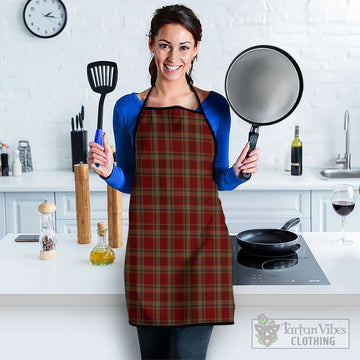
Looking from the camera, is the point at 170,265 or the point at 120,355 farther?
the point at 120,355

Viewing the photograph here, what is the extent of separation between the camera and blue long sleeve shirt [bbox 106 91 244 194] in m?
1.69

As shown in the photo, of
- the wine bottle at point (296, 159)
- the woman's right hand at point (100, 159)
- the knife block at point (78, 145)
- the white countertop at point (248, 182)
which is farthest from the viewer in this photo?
the knife block at point (78, 145)

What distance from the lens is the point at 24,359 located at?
67.9 inches

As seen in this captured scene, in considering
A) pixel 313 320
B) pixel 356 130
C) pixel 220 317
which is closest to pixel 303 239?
pixel 313 320

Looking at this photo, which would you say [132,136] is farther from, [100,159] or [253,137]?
[253,137]

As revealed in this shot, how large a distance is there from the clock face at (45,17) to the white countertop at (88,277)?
2.23 meters

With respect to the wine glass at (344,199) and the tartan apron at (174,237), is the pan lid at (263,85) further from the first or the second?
the wine glass at (344,199)

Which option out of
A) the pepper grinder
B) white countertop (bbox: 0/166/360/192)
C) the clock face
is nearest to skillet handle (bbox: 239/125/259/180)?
the pepper grinder

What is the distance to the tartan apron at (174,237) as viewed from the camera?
1603mm

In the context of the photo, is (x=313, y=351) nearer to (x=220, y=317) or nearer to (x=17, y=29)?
(x=220, y=317)

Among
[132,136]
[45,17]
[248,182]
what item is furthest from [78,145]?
[132,136]

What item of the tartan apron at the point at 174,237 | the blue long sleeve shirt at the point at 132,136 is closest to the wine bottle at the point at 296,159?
the blue long sleeve shirt at the point at 132,136

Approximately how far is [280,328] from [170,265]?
0.37m

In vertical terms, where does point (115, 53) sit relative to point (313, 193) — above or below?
above
